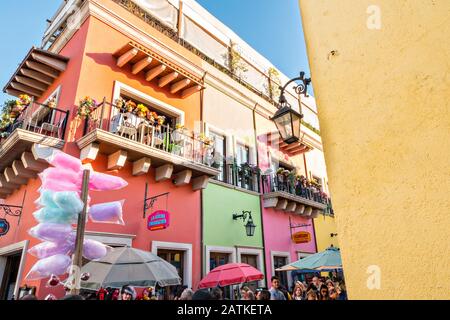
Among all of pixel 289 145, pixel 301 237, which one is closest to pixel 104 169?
pixel 301 237

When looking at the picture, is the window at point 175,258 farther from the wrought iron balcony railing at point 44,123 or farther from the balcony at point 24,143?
the wrought iron balcony railing at point 44,123

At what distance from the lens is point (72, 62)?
8.68 meters

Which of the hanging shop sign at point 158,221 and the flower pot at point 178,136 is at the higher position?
the flower pot at point 178,136

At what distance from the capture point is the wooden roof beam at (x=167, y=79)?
31.3 feet

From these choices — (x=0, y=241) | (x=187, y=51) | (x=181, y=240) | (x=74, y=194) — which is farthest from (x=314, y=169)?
(x=74, y=194)

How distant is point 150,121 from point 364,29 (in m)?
7.27

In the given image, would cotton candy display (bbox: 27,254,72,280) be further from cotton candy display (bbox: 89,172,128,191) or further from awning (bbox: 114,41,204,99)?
awning (bbox: 114,41,204,99)

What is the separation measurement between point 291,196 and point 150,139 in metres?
6.81

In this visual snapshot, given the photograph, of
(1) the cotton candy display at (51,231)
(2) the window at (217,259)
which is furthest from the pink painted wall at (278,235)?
(1) the cotton candy display at (51,231)

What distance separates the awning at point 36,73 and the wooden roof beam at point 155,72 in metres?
2.34

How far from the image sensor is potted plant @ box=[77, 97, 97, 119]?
24.6ft

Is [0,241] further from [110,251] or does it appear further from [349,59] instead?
[349,59]

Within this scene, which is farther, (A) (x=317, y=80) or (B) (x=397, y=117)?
(A) (x=317, y=80)

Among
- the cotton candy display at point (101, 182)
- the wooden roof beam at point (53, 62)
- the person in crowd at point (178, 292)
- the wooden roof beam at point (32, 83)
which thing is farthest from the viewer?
the wooden roof beam at point (32, 83)
